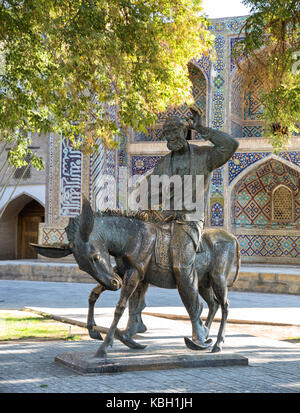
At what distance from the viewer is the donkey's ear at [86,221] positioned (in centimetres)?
420

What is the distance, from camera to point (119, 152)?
17828 millimetres

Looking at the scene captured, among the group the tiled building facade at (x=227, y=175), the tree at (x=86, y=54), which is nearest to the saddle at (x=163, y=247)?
the tree at (x=86, y=54)

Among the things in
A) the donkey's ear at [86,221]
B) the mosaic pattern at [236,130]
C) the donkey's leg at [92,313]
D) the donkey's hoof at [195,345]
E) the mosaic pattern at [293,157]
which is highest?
the mosaic pattern at [236,130]

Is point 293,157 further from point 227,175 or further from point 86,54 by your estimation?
point 86,54

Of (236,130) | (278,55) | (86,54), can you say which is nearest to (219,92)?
(236,130)

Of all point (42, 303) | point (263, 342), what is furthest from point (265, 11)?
point (42, 303)

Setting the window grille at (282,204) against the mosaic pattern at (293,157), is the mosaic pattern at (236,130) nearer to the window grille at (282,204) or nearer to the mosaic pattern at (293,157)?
the mosaic pattern at (293,157)

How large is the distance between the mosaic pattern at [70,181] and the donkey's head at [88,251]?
12.8 m

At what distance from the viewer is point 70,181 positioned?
17203mm

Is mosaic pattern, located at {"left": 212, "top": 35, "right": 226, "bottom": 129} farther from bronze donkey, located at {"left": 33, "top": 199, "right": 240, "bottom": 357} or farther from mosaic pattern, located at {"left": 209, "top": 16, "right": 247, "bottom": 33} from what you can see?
bronze donkey, located at {"left": 33, "top": 199, "right": 240, "bottom": 357}

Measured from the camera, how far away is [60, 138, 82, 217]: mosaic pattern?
56.2 ft

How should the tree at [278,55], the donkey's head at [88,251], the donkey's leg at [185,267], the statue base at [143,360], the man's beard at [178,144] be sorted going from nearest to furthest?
the statue base at [143,360] → the donkey's head at [88,251] → the donkey's leg at [185,267] → the man's beard at [178,144] → the tree at [278,55]

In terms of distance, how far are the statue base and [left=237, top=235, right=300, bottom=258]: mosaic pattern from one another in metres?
12.9

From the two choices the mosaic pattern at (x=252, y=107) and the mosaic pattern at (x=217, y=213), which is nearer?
the mosaic pattern at (x=217, y=213)
